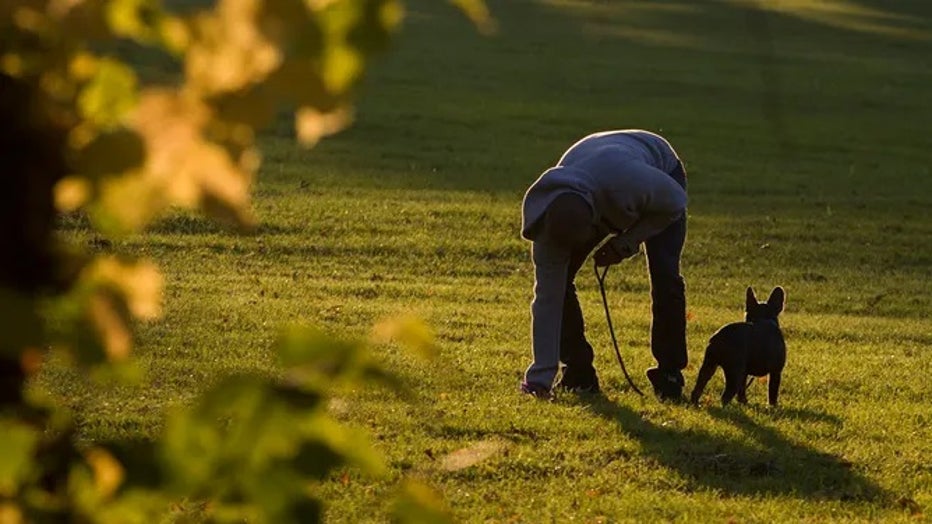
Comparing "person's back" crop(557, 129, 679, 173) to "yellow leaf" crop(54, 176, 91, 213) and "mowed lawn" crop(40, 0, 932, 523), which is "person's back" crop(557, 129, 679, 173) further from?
"yellow leaf" crop(54, 176, 91, 213)

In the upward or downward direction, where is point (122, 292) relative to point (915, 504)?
upward

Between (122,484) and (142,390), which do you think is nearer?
(122,484)

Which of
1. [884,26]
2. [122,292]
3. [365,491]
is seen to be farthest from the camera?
[884,26]

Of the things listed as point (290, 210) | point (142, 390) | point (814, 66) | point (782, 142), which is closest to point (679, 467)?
point (142, 390)

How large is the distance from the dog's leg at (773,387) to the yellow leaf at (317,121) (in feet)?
27.7

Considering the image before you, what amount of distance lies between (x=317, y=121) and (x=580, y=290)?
13.8 metres

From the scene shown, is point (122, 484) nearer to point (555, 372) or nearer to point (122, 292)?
point (122, 292)

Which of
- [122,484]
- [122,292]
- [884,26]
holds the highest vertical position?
[122,292]

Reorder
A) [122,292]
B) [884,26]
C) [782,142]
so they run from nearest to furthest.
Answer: [122,292] → [782,142] → [884,26]

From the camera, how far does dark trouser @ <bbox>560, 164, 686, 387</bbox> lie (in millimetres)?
10266

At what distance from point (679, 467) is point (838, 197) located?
47.9 ft

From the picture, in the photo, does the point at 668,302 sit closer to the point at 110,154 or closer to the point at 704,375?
the point at 704,375

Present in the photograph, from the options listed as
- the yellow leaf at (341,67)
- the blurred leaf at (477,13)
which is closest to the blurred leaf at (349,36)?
the yellow leaf at (341,67)

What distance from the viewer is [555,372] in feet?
32.9
